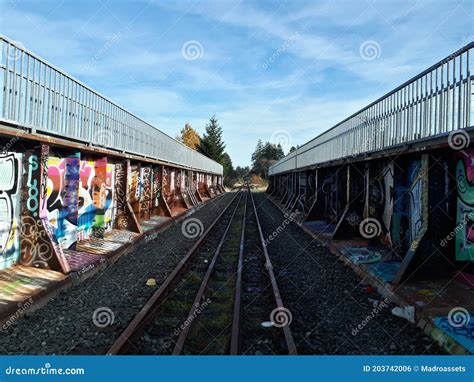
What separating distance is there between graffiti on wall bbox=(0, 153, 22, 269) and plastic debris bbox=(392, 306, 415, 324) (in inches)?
272

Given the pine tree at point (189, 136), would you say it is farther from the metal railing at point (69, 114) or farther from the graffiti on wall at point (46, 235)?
the graffiti on wall at point (46, 235)

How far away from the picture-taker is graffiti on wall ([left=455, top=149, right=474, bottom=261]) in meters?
6.38

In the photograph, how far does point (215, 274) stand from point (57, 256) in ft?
10.5

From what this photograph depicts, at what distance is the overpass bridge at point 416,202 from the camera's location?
576 centimetres

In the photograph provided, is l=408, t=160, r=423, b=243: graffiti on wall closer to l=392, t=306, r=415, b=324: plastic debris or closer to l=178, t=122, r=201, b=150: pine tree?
l=392, t=306, r=415, b=324: plastic debris

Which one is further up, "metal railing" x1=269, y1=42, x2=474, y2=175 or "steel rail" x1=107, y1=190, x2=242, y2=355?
"metal railing" x1=269, y1=42, x2=474, y2=175

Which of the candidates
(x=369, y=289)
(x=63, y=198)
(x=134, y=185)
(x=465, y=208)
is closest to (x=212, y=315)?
(x=369, y=289)

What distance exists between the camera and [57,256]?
7.20 m

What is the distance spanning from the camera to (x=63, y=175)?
29.5ft

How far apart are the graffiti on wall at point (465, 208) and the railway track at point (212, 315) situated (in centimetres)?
346

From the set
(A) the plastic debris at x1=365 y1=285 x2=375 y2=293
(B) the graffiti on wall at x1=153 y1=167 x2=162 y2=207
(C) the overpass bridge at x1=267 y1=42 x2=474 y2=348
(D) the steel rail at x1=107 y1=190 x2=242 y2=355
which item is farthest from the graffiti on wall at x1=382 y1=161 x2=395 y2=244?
(B) the graffiti on wall at x1=153 y1=167 x2=162 y2=207

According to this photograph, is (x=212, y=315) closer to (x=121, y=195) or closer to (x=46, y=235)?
(x=46, y=235)

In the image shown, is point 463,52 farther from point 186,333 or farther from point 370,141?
point 186,333

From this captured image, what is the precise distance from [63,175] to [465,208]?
28.3 ft
